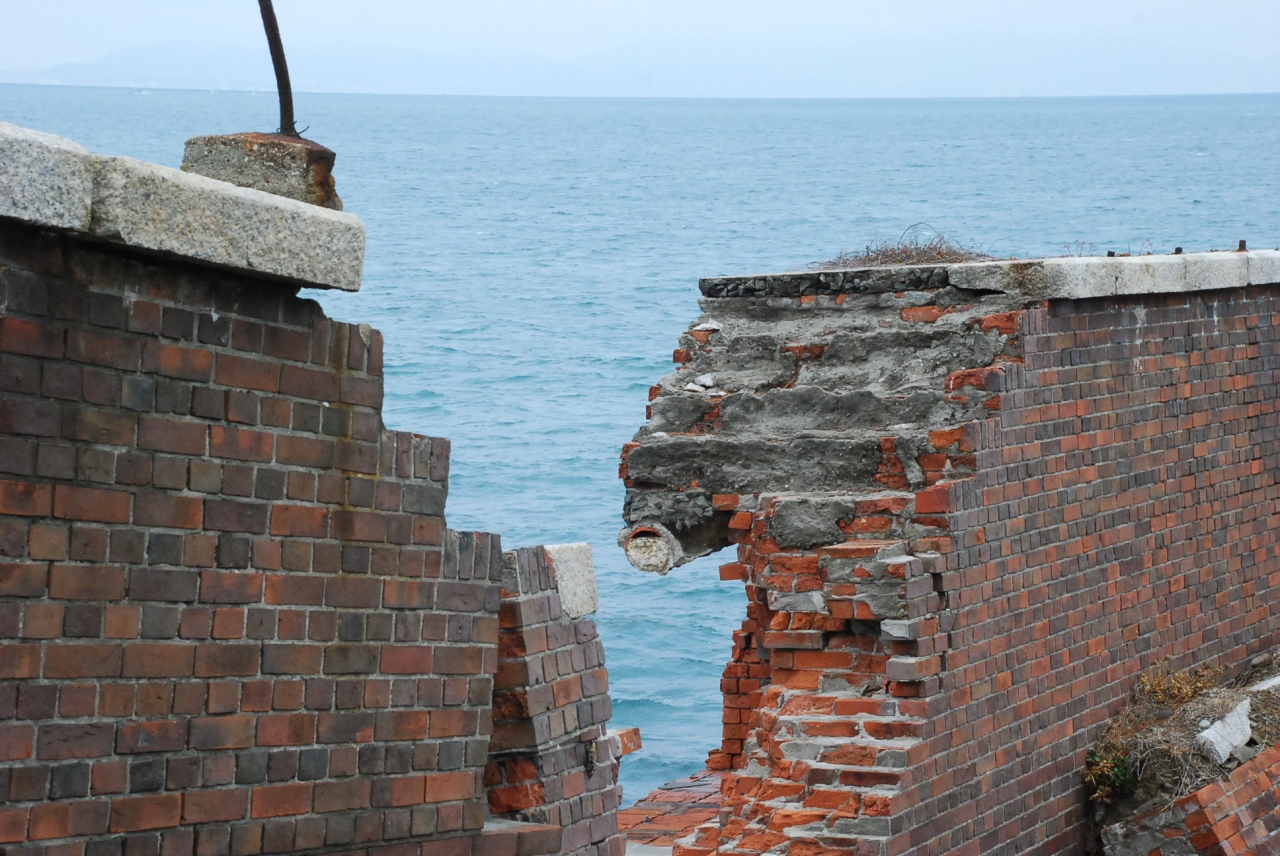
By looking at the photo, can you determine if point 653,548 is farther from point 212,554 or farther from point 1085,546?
point 212,554

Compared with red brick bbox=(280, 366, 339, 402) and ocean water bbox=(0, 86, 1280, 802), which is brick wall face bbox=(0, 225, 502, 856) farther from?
ocean water bbox=(0, 86, 1280, 802)

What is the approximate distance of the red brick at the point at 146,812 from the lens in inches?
125

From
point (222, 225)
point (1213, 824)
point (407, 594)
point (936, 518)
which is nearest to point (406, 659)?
point (407, 594)

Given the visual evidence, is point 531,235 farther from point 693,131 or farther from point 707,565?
point 693,131

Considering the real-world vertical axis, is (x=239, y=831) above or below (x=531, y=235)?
below

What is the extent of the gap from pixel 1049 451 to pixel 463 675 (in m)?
3.73

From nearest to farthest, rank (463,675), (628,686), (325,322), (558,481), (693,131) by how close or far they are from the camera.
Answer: (325,322) → (463,675) → (628,686) → (558,481) → (693,131)

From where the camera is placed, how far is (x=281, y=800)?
352 centimetres

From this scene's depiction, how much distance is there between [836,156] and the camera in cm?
8431

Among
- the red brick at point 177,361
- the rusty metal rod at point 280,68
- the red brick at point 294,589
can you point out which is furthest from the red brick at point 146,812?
the rusty metal rod at point 280,68

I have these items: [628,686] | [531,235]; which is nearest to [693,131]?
[531,235]

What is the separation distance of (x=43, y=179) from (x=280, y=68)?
1.22 m

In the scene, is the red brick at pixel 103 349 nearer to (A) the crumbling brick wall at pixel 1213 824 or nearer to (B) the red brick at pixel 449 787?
(B) the red brick at pixel 449 787

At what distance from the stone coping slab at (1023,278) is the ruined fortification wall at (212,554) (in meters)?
3.20
